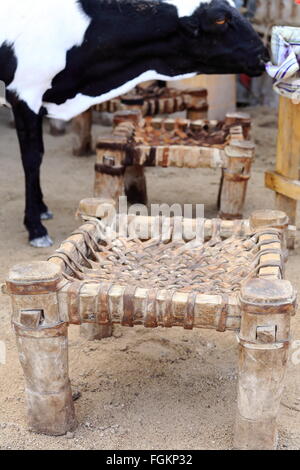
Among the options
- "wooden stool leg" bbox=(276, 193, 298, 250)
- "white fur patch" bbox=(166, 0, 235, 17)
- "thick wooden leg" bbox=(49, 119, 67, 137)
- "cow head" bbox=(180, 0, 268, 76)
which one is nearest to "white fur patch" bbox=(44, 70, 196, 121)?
"cow head" bbox=(180, 0, 268, 76)

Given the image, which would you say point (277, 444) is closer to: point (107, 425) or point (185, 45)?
point (107, 425)

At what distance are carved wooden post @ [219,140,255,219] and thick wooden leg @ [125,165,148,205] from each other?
1.76 ft

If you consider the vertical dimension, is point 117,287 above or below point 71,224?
above

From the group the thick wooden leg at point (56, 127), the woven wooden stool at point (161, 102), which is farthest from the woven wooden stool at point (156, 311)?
the thick wooden leg at point (56, 127)

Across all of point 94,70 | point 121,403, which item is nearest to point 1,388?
point 121,403

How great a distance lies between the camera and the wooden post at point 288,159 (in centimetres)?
265

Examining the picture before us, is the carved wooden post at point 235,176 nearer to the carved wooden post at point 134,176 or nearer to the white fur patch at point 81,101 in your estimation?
the white fur patch at point 81,101

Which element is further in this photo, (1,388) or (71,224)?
(71,224)

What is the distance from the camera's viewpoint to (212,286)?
5.70 feet

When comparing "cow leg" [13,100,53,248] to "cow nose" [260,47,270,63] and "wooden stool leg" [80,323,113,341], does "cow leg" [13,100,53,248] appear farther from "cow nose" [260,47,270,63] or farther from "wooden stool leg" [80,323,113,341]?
"cow nose" [260,47,270,63]

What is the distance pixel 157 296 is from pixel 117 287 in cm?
10

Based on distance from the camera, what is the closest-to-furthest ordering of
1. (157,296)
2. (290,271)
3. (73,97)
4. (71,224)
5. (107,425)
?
(157,296), (107,425), (290,271), (73,97), (71,224)

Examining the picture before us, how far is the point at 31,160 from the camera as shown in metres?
2.76

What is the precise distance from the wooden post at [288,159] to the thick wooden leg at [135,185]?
2.42 feet
